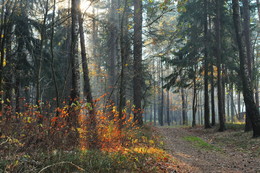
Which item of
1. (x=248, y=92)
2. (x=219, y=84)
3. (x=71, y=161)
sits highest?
(x=219, y=84)

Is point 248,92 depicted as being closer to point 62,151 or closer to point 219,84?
point 219,84

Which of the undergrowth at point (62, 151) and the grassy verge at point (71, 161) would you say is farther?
the undergrowth at point (62, 151)

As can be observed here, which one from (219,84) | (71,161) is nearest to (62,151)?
(71,161)

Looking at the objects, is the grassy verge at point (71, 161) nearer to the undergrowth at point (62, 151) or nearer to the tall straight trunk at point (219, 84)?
the undergrowth at point (62, 151)

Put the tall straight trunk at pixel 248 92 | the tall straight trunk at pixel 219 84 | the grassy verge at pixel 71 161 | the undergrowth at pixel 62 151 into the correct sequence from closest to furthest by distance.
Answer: the grassy verge at pixel 71 161, the undergrowth at pixel 62 151, the tall straight trunk at pixel 248 92, the tall straight trunk at pixel 219 84

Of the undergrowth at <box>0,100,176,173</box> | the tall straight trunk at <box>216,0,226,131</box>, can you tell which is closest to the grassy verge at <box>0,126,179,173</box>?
the undergrowth at <box>0,100,176,173</box>

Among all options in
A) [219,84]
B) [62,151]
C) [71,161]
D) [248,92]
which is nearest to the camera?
[71,161]

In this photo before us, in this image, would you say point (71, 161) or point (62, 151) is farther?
point (62, 151)

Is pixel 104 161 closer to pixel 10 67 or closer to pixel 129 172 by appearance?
pixel 129 172

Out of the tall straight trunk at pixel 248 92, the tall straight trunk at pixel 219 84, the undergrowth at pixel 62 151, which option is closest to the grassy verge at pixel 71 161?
the undergrowth at pixel 62 151

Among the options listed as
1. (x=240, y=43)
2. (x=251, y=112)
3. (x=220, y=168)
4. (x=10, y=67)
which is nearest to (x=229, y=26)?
(x=240, y=43)

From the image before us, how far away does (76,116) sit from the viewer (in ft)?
20.0

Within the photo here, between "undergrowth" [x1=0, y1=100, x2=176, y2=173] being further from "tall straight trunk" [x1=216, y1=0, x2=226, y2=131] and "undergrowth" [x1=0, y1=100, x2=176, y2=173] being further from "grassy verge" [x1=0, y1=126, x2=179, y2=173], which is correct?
"tall straight trunk" [x1=216, y1=0, x2=226, y2=131]

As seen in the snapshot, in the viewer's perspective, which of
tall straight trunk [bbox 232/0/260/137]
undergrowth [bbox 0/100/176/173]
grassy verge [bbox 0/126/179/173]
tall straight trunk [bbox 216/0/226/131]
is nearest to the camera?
grassy verge [bbox 0/126/179/173]
